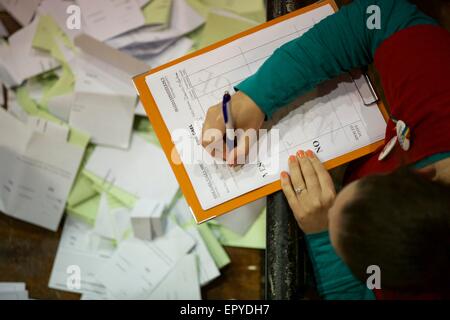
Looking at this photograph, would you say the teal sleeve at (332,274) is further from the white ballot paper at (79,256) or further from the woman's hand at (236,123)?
the white ballot paper at (79,256)

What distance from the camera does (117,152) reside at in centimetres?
98

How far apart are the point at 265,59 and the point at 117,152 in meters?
0.48

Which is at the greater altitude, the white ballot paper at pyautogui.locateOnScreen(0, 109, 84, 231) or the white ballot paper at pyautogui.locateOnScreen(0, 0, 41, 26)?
the white ballot paper at pyautogui.locateOnScreen(0, 0, 41, 26)

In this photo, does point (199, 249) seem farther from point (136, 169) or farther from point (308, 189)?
point (308, 189)

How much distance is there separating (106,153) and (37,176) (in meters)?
0.17

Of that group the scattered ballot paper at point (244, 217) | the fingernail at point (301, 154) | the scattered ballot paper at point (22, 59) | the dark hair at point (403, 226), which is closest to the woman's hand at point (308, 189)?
the fingernail at point (301, 154)

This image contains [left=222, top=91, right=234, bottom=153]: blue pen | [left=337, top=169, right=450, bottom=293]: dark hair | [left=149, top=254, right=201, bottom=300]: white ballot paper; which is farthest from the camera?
[left=149, top=254, right=201, bottom=300]: white ballot paper

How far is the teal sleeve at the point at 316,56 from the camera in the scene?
1.98 feet

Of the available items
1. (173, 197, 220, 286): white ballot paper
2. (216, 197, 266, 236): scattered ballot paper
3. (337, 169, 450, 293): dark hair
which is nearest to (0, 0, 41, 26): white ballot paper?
(173, 197, 220, 286): white ballot paper

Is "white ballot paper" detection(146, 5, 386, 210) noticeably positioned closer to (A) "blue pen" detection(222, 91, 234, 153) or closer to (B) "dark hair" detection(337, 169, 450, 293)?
(A) "blue pen" detection(222, 91, 234, 153)

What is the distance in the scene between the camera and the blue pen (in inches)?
23.5

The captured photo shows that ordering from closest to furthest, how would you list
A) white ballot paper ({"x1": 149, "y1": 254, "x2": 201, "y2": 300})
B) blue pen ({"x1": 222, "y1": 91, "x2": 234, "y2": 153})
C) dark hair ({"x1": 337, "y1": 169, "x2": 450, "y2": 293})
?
dark hair ({"x1": 337, "y1": 169, "x2": 450, "y2": 293}) → blue pen ({"x1": 222, "y1": 91, "x2": 234, "y2": 153}) → white ballot paper ({"x1": 149, "y1": 254, "x2": 201, "y2": 300})
